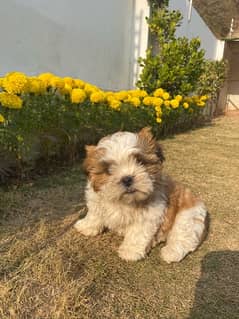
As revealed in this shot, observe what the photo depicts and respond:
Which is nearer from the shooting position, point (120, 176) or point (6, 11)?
point (120, 176)

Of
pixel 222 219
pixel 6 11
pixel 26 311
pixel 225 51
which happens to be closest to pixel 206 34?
pixel 225 51

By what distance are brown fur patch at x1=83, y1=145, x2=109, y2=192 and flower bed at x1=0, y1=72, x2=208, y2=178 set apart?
1.06 meters

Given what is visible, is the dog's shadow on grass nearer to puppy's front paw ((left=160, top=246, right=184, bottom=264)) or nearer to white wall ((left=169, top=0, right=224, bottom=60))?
puppy's front paw ((left=160, top=246, right=184, bottom=264))

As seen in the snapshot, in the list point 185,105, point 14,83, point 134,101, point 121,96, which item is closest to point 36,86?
point 14,83

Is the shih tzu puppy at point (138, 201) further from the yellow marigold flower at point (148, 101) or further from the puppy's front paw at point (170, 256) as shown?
the yellow marigold flower at point (148, 101)

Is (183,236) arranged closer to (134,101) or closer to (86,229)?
(86,229)

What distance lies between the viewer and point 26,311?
2359 millimetres

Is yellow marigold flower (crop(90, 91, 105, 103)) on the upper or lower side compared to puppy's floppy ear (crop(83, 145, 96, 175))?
upper

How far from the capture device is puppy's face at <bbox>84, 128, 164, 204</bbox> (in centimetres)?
275

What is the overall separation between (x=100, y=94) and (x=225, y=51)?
1234cm

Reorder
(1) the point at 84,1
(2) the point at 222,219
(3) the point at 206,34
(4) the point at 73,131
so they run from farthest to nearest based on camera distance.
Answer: (3) the point at 206,34 → (1) the point at 84,1 → (4) the point at 73,131 → (2) the point at 222,219

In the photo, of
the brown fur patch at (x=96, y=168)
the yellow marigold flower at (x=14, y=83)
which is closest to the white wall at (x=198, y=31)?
the yellow marigold flower at (x=14, y=83)

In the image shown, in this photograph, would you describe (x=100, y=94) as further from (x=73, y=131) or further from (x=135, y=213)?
(x=135, y=213)

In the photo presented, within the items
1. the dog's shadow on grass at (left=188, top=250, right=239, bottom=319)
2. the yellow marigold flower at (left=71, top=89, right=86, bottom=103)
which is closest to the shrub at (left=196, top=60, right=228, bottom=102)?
the yellow marigold flower at (left=71, top=89, right=86, bottom=103)
